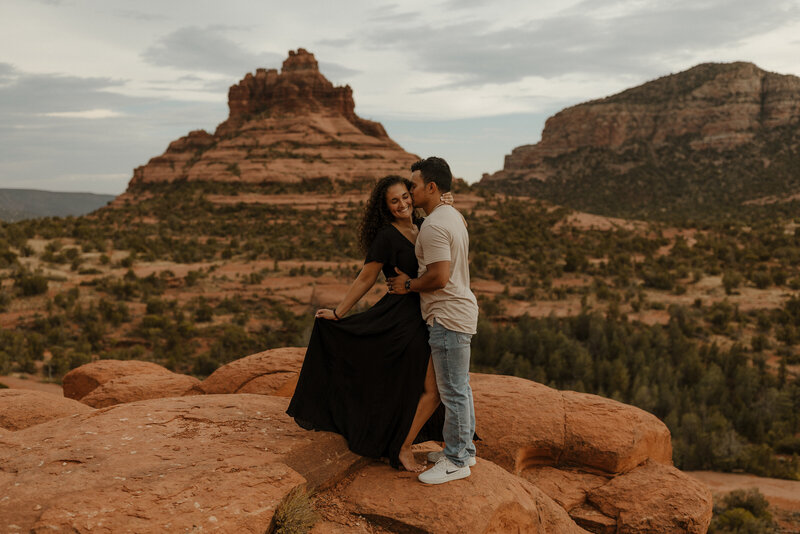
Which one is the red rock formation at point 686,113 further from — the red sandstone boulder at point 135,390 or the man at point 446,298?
the man at point 446,298

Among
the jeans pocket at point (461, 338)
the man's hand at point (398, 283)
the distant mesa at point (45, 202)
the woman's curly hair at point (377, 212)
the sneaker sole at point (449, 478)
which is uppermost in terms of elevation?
the distant mesa at point (45, 202)

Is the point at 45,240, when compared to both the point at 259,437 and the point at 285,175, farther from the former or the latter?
the point at 259,437

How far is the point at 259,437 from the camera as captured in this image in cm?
475

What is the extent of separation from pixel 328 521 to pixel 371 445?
2.34 feet

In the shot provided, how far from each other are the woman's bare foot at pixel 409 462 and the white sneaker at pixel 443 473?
0.53 ft

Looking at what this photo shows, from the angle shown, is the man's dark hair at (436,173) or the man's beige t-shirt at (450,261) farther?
the man's dark hair at (436,173)

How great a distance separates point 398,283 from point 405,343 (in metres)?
0.48

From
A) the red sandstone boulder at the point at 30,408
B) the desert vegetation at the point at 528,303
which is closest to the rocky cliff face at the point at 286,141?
the desert vegetation at the point at 528,303

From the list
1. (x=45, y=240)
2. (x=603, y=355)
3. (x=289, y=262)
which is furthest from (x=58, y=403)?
(x=45, y=240)

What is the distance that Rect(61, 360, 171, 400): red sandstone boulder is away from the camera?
996cm

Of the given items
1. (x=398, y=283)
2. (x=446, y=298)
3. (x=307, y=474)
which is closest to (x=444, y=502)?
(x=307, y=474)

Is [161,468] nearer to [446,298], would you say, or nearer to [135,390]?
[446,298]

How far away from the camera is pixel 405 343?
14.3 feet

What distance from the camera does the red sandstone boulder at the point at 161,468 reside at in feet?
11.5
